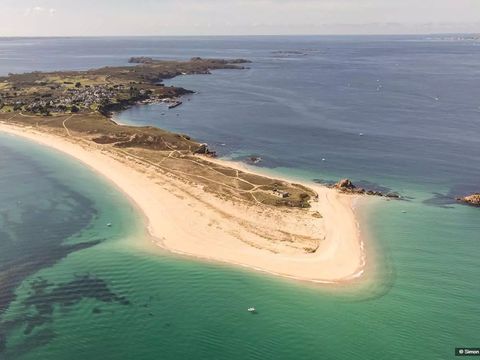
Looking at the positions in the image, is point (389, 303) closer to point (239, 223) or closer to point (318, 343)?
point (318, 343)

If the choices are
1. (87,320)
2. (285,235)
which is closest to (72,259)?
(87,320)

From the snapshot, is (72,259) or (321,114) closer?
(72,259)

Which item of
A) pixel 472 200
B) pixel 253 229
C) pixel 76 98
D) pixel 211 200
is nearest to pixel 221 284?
pixel 253 229

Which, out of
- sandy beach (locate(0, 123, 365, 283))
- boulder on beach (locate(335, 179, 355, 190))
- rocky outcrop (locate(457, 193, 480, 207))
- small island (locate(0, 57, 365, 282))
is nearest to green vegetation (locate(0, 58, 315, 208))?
small island (locate(0, 57, 365, 282))

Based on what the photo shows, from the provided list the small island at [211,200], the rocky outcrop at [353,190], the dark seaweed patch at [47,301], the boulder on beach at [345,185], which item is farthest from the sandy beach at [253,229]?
the dark seaweed patch at [47,301]

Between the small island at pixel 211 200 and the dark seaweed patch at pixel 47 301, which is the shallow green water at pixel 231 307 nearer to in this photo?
the dark seaweed patch at pixel 47 301

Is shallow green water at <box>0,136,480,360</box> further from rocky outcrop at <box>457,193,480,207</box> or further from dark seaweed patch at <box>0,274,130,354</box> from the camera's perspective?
rocky outcrop at <box>457,193,480,207</box>
